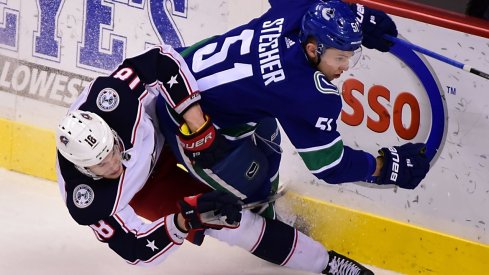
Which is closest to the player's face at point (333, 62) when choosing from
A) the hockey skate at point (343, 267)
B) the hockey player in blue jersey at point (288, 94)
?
the hockey player in blue jersey at point (288, 94)

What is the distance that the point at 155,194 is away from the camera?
4082mm

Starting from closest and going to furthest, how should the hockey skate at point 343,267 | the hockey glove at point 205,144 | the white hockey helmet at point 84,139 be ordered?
the white hockey helmet at point 84,139 → the hockey glove at point 205,144 → the hockey skate at point 343,267

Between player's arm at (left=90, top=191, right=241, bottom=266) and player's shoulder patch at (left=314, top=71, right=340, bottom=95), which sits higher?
player's shoulder patch at (left=314, top=71, right=340, bottom=95)

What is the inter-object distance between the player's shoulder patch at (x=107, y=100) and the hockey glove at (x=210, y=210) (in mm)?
406

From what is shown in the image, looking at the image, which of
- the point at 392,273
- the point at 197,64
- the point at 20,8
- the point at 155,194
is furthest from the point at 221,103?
the point at 20,8

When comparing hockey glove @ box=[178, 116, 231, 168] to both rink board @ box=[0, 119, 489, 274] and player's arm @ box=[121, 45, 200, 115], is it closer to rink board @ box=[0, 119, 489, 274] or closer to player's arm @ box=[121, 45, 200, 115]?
player's arm @ box=[121, 45, 200, 115]

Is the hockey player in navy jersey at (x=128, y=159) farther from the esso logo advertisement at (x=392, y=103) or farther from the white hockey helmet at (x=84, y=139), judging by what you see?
the esso logo advertisement at (x=392, y=103)

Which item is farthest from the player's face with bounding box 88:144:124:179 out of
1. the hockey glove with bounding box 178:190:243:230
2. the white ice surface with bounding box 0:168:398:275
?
the white ice surface with bounding box 0:168:398:275

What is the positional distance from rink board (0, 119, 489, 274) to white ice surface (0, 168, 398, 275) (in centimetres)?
9

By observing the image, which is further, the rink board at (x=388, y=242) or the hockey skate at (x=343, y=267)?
the rink board at (x=388, y=242)

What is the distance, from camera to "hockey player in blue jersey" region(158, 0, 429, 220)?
142 inches

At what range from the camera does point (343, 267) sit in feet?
13.9

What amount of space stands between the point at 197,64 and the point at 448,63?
3.19 ft

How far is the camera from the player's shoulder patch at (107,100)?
372cm
